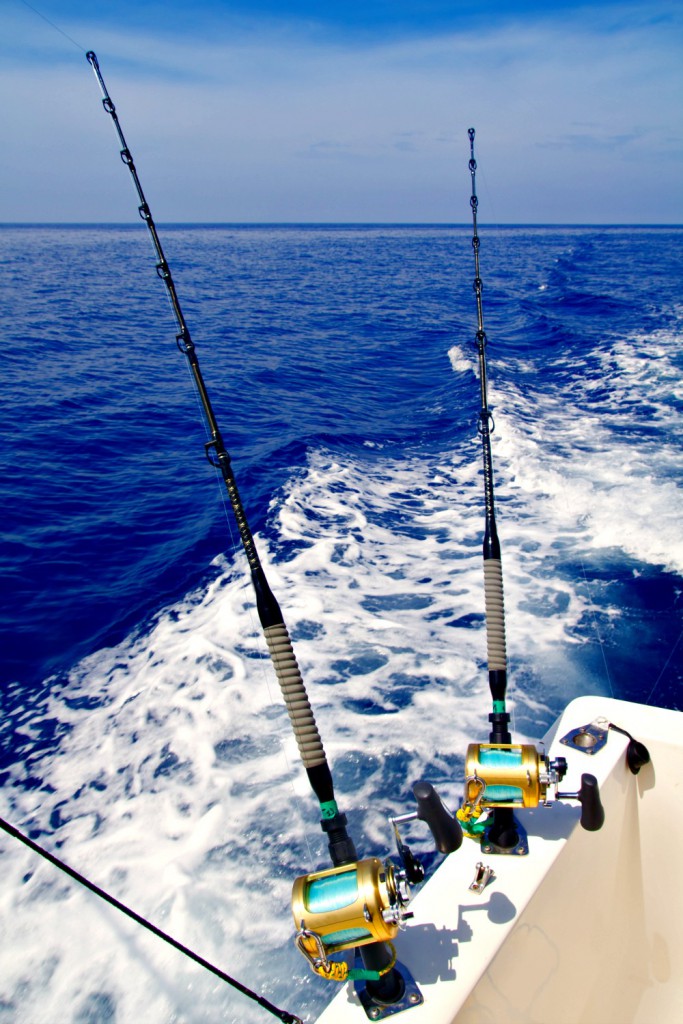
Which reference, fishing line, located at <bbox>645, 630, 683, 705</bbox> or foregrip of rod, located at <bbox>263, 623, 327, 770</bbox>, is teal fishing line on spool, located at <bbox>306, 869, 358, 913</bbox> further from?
fishing line, located at <bbox>645, 630, 683, 705</bbox>

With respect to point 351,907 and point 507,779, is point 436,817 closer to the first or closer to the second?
point 351,907

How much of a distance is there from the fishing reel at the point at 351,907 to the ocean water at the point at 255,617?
122 centimetres

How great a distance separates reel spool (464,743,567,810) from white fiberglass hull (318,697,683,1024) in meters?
0.20

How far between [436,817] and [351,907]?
0.24 m

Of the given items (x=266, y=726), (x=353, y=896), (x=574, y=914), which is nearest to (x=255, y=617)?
(x=266, y=726)

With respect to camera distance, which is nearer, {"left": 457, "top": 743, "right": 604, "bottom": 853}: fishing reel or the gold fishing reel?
the gold fishing reel

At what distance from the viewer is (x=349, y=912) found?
51.5 inches

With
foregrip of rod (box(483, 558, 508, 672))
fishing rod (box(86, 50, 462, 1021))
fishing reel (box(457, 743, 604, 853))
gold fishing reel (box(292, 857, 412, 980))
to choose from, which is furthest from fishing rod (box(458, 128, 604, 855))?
gold fishing reel (box(292, 857, 412, 980))

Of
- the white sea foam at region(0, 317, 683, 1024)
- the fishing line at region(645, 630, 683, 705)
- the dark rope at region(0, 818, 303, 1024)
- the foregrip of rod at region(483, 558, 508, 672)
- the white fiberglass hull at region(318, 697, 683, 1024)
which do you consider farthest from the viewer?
the fishing line at region(645, 630, 683, 705)

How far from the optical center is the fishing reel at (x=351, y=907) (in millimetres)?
1311

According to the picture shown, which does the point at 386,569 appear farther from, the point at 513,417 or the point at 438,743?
the point at 513,417

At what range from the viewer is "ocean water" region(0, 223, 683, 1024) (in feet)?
8.64

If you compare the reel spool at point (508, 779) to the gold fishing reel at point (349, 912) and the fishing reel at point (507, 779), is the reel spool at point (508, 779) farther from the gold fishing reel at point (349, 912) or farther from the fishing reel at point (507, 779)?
the gold fishing reel at point (349, 912)

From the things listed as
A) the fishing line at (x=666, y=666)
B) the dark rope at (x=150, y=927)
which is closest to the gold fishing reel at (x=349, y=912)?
the dark rope at (x=150, y=927)
